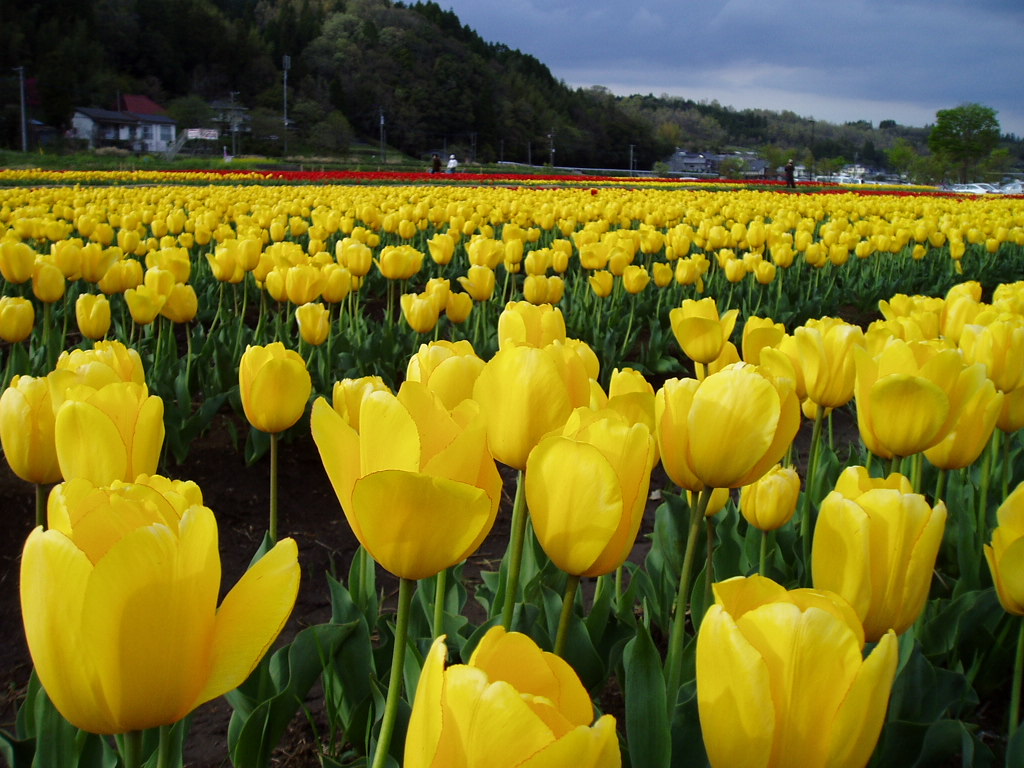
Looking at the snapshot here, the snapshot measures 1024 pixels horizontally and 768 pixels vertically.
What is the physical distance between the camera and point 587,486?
3.14 feet

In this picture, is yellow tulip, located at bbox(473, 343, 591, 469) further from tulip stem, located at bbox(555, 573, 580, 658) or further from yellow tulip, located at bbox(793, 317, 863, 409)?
yellow tulip, located at bbox(793, 317, 863, 409)

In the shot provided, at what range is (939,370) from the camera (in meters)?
1.59

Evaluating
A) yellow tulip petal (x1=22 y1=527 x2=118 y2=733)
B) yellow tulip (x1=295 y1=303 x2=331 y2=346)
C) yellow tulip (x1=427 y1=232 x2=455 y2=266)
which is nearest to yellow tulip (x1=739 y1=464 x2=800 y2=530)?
yellow tulip petal (x1=22 y1=527 x2=118 y2=733)

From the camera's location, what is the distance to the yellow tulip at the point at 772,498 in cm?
175

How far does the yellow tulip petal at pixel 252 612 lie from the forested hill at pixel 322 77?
251ft

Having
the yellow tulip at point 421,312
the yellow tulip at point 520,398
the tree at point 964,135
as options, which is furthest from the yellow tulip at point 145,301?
the tree at point 964,135

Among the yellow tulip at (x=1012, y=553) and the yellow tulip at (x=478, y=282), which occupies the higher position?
the yellow tulip at (x=478, y=282)

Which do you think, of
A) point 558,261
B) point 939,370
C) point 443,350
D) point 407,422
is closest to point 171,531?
point 407,422

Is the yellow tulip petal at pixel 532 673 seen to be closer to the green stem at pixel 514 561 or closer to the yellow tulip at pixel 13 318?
the green stem at pixel 514 561

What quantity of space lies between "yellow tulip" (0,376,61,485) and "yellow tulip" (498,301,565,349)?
2.49 ft

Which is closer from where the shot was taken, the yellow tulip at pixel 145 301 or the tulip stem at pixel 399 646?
the tulip stem at pixel 399 646

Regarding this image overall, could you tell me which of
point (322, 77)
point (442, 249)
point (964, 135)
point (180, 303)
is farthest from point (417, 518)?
point (322, 77)

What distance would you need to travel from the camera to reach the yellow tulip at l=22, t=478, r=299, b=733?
0.72 meters

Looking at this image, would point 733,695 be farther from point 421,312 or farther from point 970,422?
point 421,312
